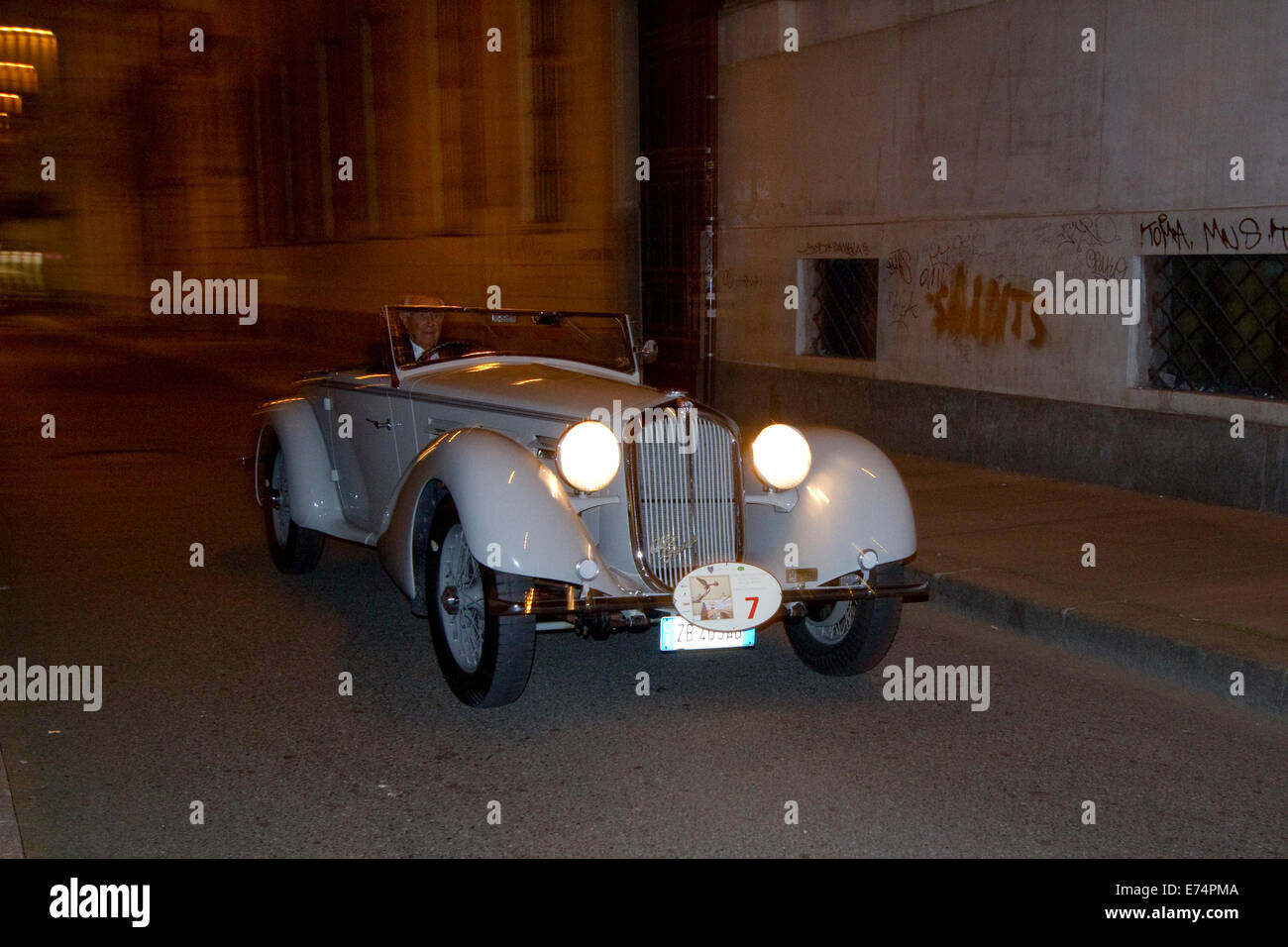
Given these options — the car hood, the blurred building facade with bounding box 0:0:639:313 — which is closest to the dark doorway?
the blurred building facade with bounding box 0:0:639:313

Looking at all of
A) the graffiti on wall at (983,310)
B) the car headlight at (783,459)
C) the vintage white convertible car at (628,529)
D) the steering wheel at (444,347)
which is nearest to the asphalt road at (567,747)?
the vintage white convertible car at (628,529)

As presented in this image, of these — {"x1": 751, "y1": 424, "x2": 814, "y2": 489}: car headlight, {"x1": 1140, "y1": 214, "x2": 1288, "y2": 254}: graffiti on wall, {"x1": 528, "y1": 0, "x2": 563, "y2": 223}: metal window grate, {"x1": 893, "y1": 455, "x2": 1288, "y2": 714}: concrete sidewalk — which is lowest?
{"x1": 893, "y1": 455, "x2": 1288, "y2": 714}: concrete sidewalk

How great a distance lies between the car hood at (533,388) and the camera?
543 centimetres

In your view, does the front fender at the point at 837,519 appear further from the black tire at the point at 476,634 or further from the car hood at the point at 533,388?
the black tire at the point at 476,634

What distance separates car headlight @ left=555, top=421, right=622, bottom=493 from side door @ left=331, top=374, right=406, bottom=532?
5.32 ft

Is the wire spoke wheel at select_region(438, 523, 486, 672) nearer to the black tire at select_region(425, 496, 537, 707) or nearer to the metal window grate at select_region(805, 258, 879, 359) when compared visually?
the black tire at select_region(425, 496, 537, 707)

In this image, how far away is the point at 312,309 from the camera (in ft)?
76.2

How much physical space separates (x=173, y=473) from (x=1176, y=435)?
7.48 m

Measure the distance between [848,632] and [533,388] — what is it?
1701 mm

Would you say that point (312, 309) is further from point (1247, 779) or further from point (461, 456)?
point (1247, 779)

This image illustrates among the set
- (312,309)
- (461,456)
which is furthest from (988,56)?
(312,309)

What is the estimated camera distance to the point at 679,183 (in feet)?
45.2

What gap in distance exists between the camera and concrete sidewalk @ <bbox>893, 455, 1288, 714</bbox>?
5434 mm

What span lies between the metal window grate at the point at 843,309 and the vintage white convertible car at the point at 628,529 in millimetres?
5769
